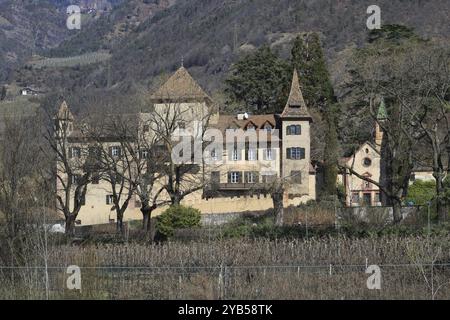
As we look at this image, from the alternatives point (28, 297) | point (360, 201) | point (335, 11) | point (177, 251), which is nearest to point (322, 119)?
point (360, 201)

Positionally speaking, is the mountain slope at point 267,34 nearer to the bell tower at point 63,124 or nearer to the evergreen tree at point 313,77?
the evergreen tree at point 313,77

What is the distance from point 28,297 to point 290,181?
42863 mm

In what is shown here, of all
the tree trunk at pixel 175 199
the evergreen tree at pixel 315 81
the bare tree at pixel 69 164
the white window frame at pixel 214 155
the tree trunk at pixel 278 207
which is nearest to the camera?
the tree trunk at pixel 175 199

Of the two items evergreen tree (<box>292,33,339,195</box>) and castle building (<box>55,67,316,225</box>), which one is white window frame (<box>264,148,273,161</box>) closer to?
castle building (<box>55,67,316,225</box>)

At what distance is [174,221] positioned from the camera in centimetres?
4559

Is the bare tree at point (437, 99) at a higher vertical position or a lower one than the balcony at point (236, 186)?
higher

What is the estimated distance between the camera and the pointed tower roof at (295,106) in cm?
6312

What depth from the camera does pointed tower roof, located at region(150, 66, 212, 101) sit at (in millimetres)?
60862

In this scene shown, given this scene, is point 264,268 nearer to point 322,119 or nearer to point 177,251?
point 177,251

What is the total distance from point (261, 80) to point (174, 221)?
1165 inches

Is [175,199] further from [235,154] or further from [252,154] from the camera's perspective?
[252,154]

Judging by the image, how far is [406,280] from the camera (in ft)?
78.2

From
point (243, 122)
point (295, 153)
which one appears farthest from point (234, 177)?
point (295, 153)

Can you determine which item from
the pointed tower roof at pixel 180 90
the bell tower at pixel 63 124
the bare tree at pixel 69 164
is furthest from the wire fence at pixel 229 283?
the pointed tower roof at pixel 180 90
